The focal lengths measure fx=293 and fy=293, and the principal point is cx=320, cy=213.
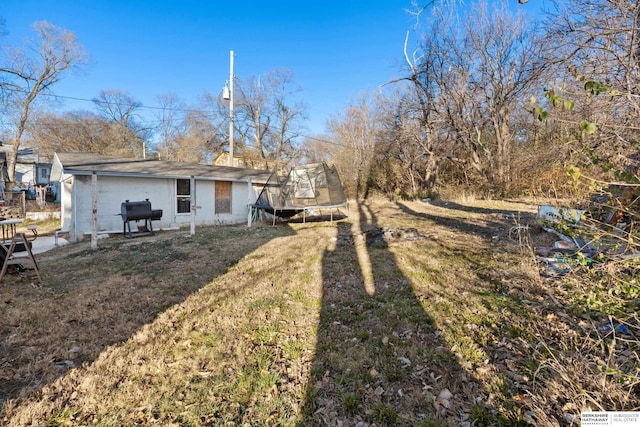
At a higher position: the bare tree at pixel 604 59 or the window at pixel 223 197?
the bare tree at pixel 604 59

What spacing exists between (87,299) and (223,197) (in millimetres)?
8655

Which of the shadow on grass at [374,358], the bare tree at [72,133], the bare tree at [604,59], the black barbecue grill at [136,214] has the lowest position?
the shadow on grass at [374,358]

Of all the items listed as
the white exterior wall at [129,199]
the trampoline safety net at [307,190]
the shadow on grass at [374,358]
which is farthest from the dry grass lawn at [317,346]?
the trampoline safety net at [307,190]

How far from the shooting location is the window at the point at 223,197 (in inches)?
485

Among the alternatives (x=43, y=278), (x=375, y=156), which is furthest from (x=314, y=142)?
(x=43, y=278)

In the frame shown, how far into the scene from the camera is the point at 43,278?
16.8 ft

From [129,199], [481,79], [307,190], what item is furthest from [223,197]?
[481,79]

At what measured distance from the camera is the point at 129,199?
1038 cm

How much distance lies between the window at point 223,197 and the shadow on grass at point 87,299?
475 cm

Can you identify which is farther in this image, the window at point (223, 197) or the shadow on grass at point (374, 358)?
the window at point (223, 197)

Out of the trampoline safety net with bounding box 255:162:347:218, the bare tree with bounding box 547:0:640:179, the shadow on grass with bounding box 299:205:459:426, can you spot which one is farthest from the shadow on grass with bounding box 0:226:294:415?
the bare tree with bounding box 547:0:640:179

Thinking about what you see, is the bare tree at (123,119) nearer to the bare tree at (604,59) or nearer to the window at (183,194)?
the window at (183,194)

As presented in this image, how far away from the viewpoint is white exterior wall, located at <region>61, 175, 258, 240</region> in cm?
936

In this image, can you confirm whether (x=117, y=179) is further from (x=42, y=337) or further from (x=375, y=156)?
(x=375, y=156)
